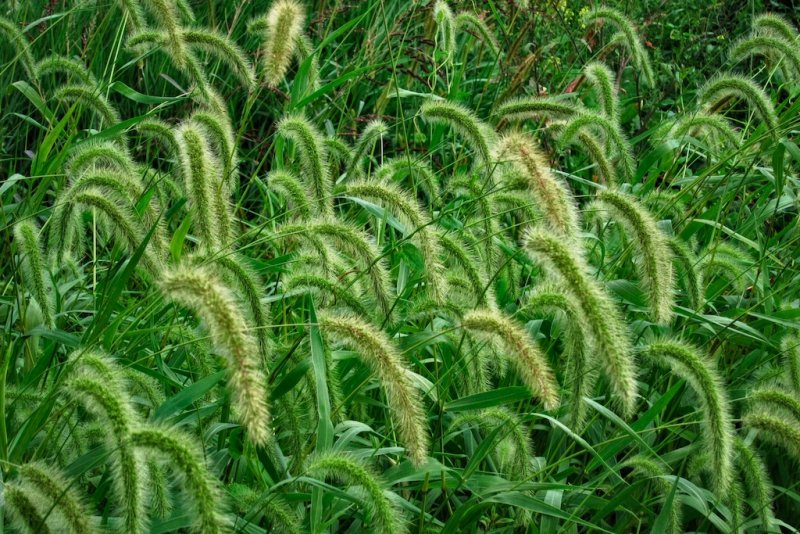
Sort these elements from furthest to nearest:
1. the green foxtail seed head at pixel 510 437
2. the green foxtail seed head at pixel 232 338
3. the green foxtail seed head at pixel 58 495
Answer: the green foxtail seed head at pixel 510 437
the green foxtail seed head at pixel 58 495
the green foxtail seed head at pixel 232 338

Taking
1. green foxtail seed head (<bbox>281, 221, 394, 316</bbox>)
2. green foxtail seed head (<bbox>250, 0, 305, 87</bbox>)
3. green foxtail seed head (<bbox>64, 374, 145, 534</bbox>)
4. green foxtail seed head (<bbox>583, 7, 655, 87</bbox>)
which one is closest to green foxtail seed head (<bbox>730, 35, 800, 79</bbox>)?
green foxtail seed head (<bbox>583, 7, 655, 87</bbox>)

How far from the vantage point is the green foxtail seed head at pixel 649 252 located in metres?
2.85

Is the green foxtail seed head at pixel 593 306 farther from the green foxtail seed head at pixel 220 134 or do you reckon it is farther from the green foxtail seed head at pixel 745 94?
the green foxtail seed head at pixel 745 94

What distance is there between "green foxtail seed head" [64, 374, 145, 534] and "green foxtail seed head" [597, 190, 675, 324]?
4.57 feet

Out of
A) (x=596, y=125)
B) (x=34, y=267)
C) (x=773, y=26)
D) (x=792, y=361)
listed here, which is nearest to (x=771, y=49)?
(x=773, y=26)

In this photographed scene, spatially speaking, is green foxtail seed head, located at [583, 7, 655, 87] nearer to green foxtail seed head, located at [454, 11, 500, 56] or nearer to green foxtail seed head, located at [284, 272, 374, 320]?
green foxtail seed head, located at [454, 11, 500, 56]

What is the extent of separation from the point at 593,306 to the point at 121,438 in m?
1.09

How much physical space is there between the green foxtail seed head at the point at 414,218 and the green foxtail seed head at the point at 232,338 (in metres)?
0.90

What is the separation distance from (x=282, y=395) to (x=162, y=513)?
1.66ft

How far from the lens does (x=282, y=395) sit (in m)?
2.85

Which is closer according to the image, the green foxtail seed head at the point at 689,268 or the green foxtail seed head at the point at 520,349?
the green foxtail seed head at the point at 520,349

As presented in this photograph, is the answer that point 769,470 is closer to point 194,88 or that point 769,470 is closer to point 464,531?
point 464,531

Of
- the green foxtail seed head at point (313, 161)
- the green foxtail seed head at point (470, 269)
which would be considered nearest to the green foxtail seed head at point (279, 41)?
the green foxtail seed head at point (313, 161)

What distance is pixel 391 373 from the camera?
242cm
